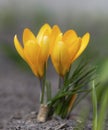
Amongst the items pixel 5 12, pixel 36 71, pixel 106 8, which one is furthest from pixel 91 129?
pixel 106 8

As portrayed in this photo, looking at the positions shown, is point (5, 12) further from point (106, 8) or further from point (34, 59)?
point (34, 59)

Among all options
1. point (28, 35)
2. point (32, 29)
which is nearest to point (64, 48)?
point (28, 35)

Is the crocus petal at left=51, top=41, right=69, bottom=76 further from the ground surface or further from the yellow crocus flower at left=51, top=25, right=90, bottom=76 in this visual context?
the ground surface

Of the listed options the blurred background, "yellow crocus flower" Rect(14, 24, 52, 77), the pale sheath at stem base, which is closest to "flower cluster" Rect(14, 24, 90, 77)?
"yellow crocus flower" Rect(14, 24, 52, 77)

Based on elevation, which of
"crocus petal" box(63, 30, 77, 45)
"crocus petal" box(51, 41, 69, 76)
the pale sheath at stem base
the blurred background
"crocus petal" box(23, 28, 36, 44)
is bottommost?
the pale sheath at stem base

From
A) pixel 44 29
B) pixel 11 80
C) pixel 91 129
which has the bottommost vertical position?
pixel 91 129

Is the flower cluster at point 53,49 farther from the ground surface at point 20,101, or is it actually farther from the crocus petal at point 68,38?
the ground surface at point 20,101

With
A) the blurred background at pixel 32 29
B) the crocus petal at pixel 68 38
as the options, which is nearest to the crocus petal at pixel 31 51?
the crocus petal at pixel 68 38
